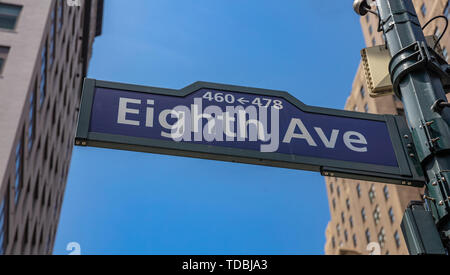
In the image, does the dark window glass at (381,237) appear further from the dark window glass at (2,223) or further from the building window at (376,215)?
the dark window glass at (2,223)

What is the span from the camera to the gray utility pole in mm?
3863

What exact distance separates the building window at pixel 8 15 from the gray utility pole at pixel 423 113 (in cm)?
3802

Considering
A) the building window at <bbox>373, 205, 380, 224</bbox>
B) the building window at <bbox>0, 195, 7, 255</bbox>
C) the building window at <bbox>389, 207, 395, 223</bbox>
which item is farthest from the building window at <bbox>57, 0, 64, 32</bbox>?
the building window at <bbox>373, 205, 380, 224</bbox>

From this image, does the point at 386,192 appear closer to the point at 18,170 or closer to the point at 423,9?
the point at 423,9

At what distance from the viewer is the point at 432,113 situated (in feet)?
14.4

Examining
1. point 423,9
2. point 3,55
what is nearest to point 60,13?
point 3,55

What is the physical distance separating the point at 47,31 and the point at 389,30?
39947 millimetres

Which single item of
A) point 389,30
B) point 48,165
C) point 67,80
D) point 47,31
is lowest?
point 389,30

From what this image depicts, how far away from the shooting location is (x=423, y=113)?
4.43m

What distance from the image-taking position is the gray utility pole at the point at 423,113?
3.86 metres

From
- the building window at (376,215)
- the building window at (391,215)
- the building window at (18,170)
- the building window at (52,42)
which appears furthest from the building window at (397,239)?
the building window at (18,170)

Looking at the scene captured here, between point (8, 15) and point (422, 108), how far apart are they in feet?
130
